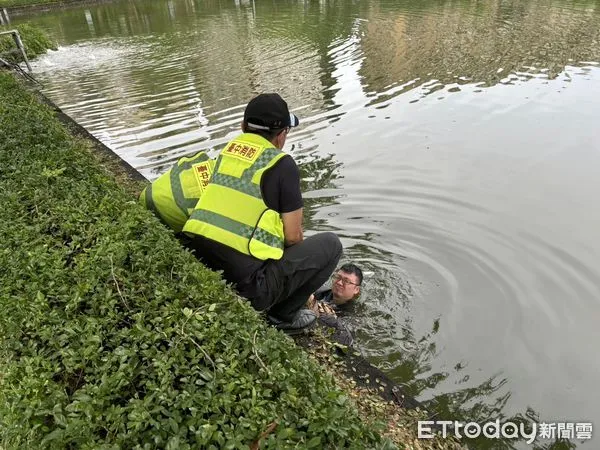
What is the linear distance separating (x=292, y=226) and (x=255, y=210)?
357 mm

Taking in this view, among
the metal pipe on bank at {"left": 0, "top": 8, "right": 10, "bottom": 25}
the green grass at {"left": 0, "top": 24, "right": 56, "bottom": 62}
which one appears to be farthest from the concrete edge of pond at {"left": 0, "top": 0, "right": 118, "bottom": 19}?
the green grass at {"left": 0, "top": 24, "right": 56, "bottom": 62}

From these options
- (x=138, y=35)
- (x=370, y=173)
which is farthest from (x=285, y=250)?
(x=138, y=35)

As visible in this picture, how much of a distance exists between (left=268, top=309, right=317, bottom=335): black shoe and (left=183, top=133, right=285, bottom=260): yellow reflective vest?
73 cm

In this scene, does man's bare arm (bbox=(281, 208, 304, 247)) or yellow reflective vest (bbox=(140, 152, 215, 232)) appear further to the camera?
yellow reflective vest (bbox=(140, 152, 215, 232))

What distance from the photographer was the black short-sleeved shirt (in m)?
3.29

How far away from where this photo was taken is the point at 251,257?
136 inches

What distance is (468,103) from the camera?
10.9m

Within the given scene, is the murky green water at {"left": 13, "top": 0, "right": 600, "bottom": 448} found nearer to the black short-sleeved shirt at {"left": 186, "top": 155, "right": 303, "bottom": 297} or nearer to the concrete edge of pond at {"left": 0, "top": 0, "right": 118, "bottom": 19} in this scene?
the black short-sleeved shirt at {"left": 186, "top": 155, "right": 303, "bottom": 297}

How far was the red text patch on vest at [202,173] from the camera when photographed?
3776mm

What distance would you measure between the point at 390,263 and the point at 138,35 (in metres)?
23.3

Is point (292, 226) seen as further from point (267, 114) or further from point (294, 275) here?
point (267, 114)

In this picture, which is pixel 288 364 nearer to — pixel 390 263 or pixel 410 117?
pixel 390 263

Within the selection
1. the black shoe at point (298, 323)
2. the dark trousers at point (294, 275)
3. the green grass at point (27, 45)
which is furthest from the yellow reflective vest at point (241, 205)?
the green grass at point (27, 45)

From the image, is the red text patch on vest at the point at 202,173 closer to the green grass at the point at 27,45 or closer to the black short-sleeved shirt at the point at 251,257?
the black short-sleeved shirt at the point at 251,257
